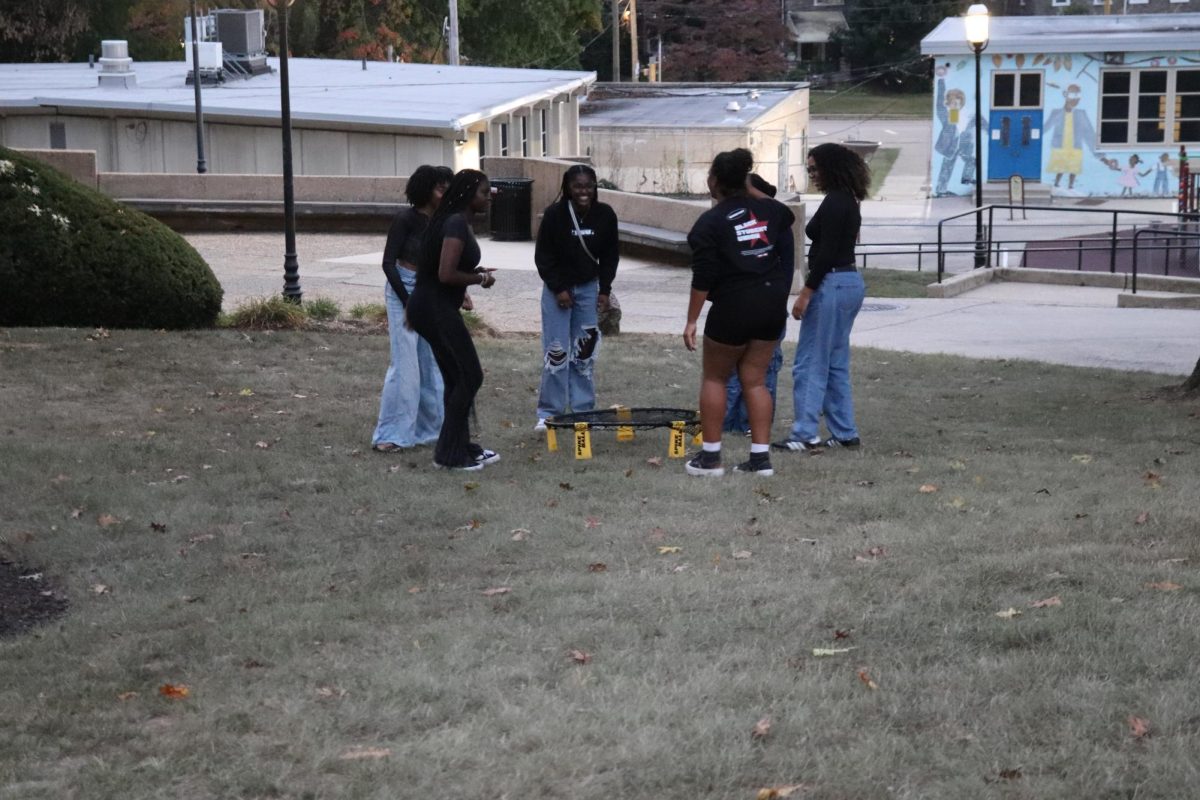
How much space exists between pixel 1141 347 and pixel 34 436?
33.7ft

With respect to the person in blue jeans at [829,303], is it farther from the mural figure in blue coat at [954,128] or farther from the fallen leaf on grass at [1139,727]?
the mural figure in blue coat at [954,128]

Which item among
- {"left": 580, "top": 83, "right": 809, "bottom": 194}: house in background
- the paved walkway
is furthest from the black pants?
{"left": 580, "top": 83, "right": 809, "bottom": 194}: house in background

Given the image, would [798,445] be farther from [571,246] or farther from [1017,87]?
[1017,87]

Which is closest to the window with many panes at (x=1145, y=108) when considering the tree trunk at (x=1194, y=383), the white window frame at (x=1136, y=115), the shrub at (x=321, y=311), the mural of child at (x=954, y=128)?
the white window frame at (x=1136, y=115)

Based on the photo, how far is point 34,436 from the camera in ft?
30.4

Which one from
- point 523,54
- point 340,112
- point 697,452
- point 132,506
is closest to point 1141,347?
point 697,452

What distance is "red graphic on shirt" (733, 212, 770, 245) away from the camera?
7.53m

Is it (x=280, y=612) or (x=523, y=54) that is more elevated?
(x=523, y=54)

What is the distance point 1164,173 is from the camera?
40.9m

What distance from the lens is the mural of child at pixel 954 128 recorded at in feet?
136

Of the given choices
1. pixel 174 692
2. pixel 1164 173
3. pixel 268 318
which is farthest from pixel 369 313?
pixel 1164 173

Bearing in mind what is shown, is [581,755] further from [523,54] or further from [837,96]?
[837,96]

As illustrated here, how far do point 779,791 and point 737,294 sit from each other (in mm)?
4005

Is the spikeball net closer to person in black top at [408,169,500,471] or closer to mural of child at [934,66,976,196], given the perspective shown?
person in black top at [408,169,500,471]
